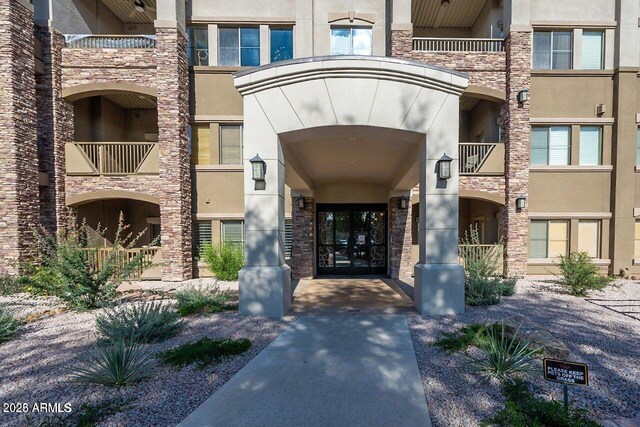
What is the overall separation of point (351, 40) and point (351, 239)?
8.07 metres

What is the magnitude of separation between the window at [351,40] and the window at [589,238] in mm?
10701

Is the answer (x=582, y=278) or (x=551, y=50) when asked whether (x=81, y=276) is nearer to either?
(x=582, y=278)

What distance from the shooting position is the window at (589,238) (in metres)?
11.9

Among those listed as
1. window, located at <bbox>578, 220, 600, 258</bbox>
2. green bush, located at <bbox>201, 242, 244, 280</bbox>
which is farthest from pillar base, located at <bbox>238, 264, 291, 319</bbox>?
window, located at <bbox>578, 220, 600, 258</bbox>

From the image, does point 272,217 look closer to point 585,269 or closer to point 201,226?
point 201,226

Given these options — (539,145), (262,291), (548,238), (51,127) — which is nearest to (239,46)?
(51,127)

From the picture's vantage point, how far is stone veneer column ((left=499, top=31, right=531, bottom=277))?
449 inches

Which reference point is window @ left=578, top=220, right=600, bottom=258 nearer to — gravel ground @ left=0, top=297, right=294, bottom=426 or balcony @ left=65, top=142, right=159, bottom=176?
gravel ground @ left=0, top=297, right=294, bottom=426

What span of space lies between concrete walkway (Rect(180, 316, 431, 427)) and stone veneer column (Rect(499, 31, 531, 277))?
8238 mm

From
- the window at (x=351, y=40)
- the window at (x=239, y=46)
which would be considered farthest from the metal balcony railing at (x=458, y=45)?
the window at (x=239, y=46)

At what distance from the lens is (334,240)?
39.9ft

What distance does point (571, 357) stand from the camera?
4.48 m

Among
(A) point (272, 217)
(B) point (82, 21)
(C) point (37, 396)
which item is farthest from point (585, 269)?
(B) point (82, 21)

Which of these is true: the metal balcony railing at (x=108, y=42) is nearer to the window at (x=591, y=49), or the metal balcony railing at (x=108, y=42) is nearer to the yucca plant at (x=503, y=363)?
the yucca plant at (x=503, y=363)
